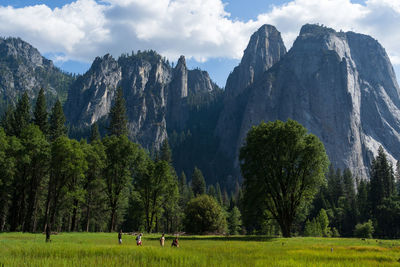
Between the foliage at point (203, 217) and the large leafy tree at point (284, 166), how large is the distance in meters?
20.4

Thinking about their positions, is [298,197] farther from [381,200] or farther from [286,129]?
[381,200]

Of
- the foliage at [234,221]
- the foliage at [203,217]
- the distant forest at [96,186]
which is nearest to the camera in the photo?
the distant forest at [96,186]

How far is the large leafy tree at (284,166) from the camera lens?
3772 cm

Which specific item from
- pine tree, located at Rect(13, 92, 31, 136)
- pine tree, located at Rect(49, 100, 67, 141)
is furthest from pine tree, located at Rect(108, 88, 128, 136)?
pine tree, located at Rect(13, 92, 31, 136)

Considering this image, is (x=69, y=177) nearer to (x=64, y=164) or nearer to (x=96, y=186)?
(x=64, y=164)

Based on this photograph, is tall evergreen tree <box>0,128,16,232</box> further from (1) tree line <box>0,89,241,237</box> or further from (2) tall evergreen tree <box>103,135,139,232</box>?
(2) tall evergreen tree <box>103,135,139,232</box>

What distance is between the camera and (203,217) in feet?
194

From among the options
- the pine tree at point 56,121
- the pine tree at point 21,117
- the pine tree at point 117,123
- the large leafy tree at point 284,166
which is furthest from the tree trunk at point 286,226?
the pine tree at point 56,121

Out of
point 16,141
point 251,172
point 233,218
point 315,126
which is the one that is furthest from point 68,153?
point 315,126

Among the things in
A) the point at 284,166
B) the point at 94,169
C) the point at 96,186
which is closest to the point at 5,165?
the point at 94,169

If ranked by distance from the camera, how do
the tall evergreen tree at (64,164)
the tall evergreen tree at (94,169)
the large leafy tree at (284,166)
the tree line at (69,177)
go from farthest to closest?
the tall evergreen tree at (94,169), the tree line at (69,177), the tall evergreen tree at (64,164), the large leafy tree at (284,166)

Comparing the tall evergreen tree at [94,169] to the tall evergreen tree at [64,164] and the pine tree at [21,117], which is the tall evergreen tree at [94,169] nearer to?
the tall evergreen tree at [64,164]

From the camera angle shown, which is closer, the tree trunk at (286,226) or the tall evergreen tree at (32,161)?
the tree trunk at (286,226)

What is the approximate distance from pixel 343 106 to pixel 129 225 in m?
159
